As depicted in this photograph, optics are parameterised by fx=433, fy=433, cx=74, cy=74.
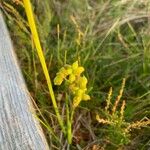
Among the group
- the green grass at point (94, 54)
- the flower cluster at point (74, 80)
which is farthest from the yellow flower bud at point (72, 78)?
the green grass at point (94, 54)

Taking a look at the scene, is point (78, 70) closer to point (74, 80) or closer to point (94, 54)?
point (74, 80)

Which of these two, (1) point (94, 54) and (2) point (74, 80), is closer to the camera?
(2) point (74, 80)

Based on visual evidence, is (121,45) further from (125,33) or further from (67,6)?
(67,6)

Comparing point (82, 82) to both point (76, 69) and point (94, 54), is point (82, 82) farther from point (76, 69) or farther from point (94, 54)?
point (94, 54)

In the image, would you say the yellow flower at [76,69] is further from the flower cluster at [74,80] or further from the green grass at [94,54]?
the green grass at [94,54]

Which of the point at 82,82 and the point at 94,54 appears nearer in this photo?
the point at 82,82

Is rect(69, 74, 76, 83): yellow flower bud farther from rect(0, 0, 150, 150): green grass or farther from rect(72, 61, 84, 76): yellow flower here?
rect(0, 0, 150, 150): green grass

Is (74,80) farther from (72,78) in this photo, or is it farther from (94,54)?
(94,54)

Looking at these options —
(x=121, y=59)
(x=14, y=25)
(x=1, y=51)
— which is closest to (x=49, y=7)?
(x=14, y=25)

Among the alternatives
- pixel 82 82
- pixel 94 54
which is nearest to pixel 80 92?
pixel 82 82
